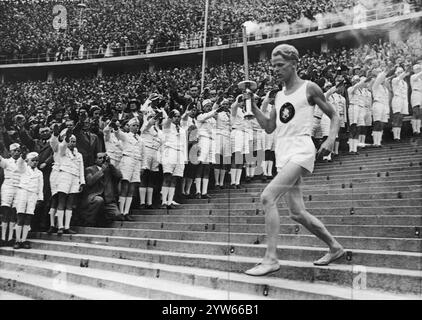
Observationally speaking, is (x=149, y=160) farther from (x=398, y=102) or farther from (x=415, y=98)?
(x=415, y=98)

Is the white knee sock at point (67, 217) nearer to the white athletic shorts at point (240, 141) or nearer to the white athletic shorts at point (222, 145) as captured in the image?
the white athletic shorts at point (222, 145)

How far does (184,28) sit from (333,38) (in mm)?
5176

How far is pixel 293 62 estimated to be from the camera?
146 inches

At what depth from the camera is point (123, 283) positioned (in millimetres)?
3863

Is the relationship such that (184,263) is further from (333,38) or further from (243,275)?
(333,38)

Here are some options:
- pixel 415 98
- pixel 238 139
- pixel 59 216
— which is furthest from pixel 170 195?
pixel 415 98

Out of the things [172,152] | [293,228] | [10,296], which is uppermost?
[172,152]

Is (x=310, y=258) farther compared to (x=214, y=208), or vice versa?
(x=214, y=208)

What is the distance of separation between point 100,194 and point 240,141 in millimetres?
2659

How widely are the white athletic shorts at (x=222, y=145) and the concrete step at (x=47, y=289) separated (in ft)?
14.0
